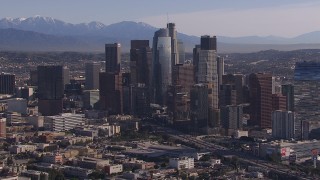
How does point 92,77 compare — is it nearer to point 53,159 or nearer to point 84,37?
point 53,159

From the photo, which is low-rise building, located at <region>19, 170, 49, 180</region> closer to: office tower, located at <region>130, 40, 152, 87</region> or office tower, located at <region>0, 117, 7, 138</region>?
office tower, located at <region>0, 117, 7, 138</region>

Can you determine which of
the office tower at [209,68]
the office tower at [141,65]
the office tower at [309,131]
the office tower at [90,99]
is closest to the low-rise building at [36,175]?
the office tower at [309,131]

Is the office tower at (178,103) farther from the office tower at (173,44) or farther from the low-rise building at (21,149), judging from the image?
the low-rise building at (21,149)

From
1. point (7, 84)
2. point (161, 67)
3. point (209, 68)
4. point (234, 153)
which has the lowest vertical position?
point (234, 153)

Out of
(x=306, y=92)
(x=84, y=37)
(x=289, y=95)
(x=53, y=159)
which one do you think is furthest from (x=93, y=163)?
(x=84, y=37)

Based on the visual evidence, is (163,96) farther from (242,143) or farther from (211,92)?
(242,143)
